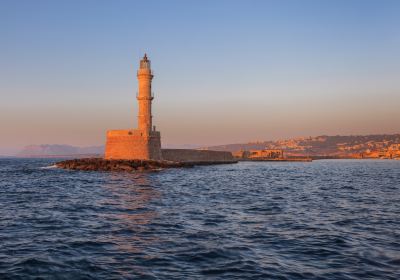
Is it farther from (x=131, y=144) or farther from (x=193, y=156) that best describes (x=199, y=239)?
(x=193, y=156)

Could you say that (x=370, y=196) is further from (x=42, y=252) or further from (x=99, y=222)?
(x=42, y=252)

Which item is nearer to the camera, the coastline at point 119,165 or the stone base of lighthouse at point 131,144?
the coastline at point 119,165

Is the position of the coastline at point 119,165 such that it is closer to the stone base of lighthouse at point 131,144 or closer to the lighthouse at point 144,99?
the stone base of lighthouse at point 131,144

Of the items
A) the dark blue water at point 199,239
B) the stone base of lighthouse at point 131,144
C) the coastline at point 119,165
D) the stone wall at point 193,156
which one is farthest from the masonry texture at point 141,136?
the dark blue water at point 199,239

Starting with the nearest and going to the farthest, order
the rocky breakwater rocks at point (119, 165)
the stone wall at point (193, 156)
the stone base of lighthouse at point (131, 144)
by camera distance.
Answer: the rocky breakwater rocks at point (119, 165)
the stone base of lighthouse at point (131, 144)
the stone wall at point (193, 156)

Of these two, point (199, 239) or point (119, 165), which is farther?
point (119, 165)

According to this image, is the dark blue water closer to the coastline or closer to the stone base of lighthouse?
the coastline

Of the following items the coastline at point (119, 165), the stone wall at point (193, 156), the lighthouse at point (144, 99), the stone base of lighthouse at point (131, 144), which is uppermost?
the lighthouse at point (144, 99)

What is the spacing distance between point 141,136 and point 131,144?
150cm

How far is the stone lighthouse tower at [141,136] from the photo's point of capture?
161ft

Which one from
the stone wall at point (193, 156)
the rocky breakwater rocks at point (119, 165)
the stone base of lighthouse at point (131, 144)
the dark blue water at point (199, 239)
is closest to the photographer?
the dark blue water at point (199, 239)

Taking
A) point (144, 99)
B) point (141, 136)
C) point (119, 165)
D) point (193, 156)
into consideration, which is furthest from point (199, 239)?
point (193, 156)

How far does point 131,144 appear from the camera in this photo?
4912 centimetres

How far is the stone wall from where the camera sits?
5730cm
